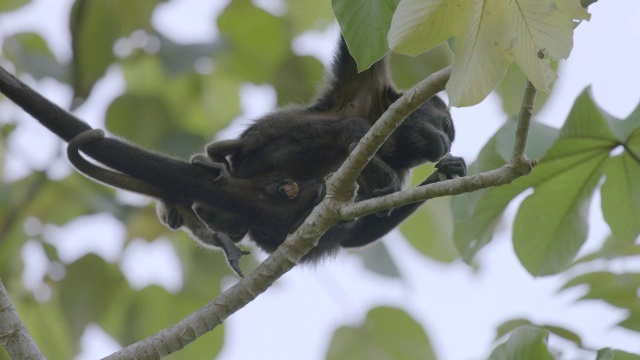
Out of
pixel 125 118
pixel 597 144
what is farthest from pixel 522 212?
pixel 125 118

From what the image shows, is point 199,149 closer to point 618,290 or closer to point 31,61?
point 31,61

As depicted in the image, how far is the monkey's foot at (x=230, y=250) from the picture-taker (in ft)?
10.4

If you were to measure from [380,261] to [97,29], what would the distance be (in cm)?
198

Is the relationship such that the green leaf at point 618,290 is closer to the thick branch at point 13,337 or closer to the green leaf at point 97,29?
the thick branch at point 13,337

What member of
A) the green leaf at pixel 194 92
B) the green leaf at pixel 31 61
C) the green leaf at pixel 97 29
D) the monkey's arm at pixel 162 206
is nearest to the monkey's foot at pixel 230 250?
the monkey's arm at pixel 162 206

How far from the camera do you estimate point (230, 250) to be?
321 centimetres

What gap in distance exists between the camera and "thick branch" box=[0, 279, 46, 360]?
267cm

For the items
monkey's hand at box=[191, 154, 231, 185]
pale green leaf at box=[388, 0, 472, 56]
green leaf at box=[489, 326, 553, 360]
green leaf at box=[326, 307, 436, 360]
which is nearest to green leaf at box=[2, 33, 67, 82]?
green leaf at box=[326, 307, 436, 360]

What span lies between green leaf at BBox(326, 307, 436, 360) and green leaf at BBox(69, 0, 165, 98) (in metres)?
1.88

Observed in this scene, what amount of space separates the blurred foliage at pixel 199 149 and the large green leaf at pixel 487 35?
0.88 meters

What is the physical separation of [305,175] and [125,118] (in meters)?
2.27

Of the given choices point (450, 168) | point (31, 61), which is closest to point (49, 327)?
point (31, 61)

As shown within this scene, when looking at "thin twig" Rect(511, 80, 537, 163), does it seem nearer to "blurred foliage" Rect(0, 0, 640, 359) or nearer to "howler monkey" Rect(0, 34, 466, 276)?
"blurred foliage" Rect(0, 0, 640, 359)

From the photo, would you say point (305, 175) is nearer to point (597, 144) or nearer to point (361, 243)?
point (361, 243)
